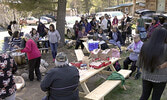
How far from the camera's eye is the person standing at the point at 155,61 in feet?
8.45

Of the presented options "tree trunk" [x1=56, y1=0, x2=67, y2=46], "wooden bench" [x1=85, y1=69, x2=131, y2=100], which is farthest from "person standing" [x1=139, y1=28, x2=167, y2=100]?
"tree trunk" [x1=56, y1=0, x2=67, y2=46]

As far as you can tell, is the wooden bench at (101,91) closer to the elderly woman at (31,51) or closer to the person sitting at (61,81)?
the person sitting at (61,81)

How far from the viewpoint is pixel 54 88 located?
101 inches

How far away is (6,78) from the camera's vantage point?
2.53 m

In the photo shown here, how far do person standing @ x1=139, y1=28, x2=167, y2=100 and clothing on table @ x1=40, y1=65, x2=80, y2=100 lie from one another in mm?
1173

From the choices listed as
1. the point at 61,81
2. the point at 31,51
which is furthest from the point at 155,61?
the point at 31,51

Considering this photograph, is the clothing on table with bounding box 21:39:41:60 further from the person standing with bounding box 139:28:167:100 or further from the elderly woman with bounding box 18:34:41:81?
the person standing with bounding box 139:28:167:100

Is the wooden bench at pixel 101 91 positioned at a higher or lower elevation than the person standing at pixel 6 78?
lower

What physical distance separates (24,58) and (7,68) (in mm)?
4661

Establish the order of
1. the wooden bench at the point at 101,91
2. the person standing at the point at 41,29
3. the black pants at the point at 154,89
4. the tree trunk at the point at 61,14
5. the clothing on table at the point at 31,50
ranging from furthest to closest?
the person standing at the point at 41,29 < the tree trunk at the point at 61,14 < the clothing on table at the point at 31,50 < the wooden bench at the point at 101,91 < the black pants at the point at 154,89

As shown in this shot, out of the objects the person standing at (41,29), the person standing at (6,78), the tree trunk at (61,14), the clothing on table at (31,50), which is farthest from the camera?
the person standing at (41,29)

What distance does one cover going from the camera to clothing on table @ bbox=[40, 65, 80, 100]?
253 centimetres

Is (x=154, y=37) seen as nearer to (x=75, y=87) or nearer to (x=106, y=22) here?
(x=75, y=87)

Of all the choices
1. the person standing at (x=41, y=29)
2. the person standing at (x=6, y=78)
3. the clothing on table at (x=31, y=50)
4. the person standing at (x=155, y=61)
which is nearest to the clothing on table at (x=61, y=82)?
the person standing at (x=6, y=78)
